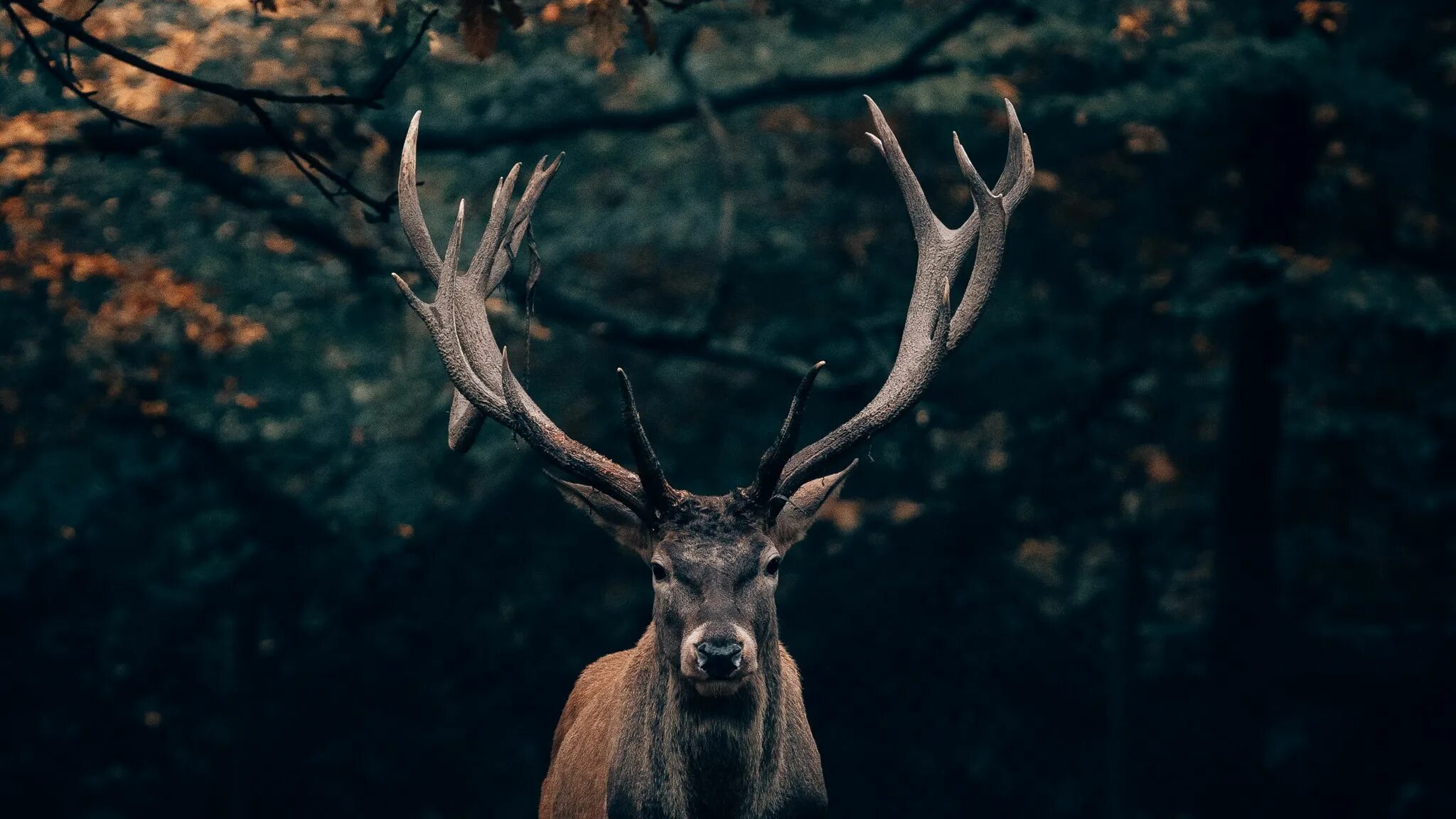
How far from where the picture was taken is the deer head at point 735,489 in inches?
186

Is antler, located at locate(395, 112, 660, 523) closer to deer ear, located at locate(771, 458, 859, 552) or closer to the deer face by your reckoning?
the deer face

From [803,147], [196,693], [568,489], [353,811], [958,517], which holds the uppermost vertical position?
[568,489]

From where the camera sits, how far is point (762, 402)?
12.4m

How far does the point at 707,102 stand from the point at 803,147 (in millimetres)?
1634

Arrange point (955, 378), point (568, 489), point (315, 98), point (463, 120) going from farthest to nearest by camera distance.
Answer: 1. point (955, 378)
2. point (463, 120)
3. point (568, 489)
4. point (315, 98)

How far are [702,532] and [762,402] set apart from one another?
7530 mm

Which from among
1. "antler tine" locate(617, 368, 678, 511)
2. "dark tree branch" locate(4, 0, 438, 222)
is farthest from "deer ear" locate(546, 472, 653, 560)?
"dark tree branch" locate(4, 0, 438, 222)

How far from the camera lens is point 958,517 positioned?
513 inches

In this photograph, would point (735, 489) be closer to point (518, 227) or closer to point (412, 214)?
point (518, 227)

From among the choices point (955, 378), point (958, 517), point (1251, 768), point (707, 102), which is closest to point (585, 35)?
point (707, 102)

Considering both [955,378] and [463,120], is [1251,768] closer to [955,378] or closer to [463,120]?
[955,378]

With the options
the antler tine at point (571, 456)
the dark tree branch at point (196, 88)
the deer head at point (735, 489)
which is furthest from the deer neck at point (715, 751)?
the dark tree branch at point (196, 88)

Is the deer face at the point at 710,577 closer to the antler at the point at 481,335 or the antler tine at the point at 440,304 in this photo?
the antler at the point at 481,335

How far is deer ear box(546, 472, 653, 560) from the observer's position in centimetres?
517
